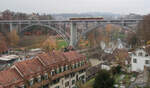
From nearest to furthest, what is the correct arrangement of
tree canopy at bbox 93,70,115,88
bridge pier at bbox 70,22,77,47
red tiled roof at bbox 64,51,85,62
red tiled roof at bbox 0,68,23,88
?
red tiled roof at bbox 0,68,23,88 < tree canopy at bbox 93,70,115,88 < red tiled roof at bbox 64,51,85,62 < bridge pier at bbox 70,22,77,47

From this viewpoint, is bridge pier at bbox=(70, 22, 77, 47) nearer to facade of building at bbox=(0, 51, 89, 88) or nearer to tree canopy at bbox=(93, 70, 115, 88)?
facade of building at bbox=(0, 51, 89, 88)

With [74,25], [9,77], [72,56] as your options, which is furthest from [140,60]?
[74,25]

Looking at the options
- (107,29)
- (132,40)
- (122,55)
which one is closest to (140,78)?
(122,55)

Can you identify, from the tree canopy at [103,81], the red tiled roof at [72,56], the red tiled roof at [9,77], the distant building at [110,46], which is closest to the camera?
the red tiled roof at [9,77]

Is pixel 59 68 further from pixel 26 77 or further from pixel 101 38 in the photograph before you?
pixel 101 38

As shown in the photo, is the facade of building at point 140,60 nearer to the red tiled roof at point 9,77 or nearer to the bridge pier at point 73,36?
the red tiled roof at point 9,77

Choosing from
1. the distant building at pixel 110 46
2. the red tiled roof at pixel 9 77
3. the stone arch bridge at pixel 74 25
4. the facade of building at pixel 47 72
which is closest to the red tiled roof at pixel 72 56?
the facade of building at pixel 47 72

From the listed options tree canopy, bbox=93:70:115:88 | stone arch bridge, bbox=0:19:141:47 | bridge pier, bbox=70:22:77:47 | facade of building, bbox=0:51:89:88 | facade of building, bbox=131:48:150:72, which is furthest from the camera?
bridge pier, bbox=70:22:77:47

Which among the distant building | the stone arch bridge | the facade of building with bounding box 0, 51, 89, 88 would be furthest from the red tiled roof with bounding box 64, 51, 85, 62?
the distant building
